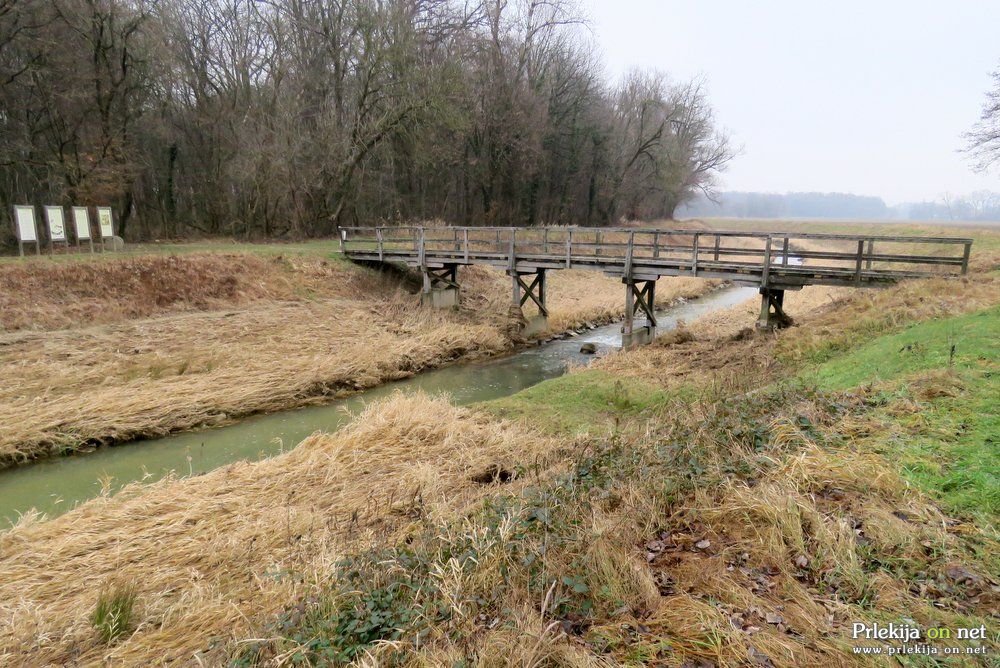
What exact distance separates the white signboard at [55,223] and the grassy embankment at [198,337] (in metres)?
0.71

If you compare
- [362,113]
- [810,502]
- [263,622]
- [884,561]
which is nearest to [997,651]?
[884,561]

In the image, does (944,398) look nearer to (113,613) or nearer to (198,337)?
(113,613)

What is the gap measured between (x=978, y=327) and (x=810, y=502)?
19.9ft

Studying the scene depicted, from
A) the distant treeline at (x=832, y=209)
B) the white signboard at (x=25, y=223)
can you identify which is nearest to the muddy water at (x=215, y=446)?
the white signboard at (x=25, y=223)

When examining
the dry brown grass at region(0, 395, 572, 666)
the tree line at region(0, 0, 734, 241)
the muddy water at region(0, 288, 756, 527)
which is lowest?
the muddy water at region(0, 288, 756, 527)

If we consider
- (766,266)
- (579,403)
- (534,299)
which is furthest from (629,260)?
(579,403)

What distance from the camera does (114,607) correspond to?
4547 mm

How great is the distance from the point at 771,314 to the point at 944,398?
8742mm

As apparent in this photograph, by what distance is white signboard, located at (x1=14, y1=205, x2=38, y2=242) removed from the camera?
51.0 ft

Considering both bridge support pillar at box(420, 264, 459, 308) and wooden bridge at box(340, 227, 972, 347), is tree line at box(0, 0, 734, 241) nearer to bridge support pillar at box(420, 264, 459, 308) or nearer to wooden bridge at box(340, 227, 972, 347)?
wooden bridge at box(340, 227, 972, 347)

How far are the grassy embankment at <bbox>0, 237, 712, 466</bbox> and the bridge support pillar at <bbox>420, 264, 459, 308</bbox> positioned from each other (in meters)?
0.61

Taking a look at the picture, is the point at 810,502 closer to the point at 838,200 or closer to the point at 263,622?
the point at 263,622

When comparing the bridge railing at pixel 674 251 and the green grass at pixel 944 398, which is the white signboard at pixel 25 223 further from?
the green grass at pixel 944 398

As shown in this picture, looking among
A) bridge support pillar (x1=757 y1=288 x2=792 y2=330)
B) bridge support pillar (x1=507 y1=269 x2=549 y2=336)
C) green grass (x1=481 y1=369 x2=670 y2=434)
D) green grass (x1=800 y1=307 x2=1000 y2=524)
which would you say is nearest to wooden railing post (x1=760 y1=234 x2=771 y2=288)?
bridge support pillar (x1=757 y1=288 x2=792 y2=330)
